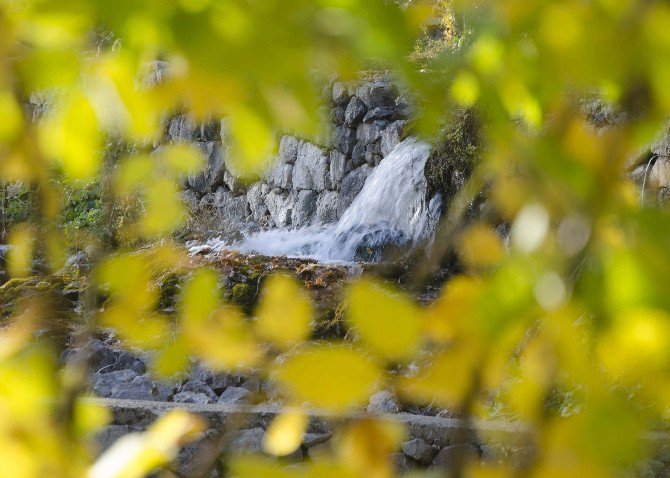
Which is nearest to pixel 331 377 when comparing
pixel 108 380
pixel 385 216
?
pixel 108 380

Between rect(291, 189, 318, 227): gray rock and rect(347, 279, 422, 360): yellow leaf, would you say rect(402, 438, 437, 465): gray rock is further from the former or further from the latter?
rect(291, 189, 318, 227): gray rock

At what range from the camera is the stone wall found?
6.93 metres

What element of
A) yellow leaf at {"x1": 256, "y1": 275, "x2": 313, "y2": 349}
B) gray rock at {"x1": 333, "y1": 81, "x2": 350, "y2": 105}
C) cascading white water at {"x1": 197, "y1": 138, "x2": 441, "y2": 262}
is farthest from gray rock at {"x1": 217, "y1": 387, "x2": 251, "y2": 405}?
gray rock at {"x1": 333, "y1": 81, "x2": 350, "y2": 105}

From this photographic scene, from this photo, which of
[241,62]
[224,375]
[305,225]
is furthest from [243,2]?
[305,225]

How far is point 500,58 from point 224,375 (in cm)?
282

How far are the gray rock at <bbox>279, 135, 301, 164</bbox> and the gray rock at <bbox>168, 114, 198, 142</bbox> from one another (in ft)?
4.95

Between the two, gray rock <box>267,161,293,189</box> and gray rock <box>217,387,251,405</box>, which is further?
gray rock <box>267,161,293,189</box>

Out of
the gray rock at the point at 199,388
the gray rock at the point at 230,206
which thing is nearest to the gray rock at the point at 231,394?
the gray rock at the point at 199,388

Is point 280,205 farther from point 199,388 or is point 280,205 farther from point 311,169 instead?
point 199,388

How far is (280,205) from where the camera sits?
313 inches

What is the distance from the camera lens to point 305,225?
296 inches

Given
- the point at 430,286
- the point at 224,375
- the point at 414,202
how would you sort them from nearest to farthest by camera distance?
the point at 224,375 < the point at 430,286 < the point at 414,202

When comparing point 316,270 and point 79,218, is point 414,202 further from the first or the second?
point 79,218

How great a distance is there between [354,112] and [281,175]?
4.28ft
